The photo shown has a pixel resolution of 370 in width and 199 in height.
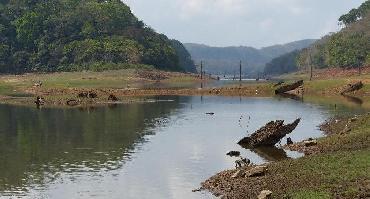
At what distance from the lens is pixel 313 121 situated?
85.3 metres

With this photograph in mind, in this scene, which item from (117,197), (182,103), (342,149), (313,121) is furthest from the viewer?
(182,103)

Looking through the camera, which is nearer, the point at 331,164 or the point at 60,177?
the point at 331,164

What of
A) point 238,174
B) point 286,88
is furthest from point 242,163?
point 286,88

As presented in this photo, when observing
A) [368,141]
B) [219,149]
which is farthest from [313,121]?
[368,141]

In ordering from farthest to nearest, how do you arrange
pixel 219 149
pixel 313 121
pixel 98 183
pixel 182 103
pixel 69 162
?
pixel 182 103, pixel 313 121, pixel 219 149, pixel 69 162, pixel 98 183

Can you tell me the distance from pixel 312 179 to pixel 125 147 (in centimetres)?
2784

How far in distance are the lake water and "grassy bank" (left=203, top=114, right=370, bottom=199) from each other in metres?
2.17

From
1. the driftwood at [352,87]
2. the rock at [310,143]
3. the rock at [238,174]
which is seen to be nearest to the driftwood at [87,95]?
the driftwood at [352,87]

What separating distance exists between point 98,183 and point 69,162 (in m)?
10.3

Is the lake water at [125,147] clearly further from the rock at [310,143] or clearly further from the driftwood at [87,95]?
the driftwood at [87,95]

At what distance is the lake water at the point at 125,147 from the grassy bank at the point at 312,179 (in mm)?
2166

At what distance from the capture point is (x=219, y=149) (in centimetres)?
6034

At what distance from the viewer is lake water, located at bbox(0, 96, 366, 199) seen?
143 ft

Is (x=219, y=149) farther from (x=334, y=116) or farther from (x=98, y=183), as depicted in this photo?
(x=334, y=116)
